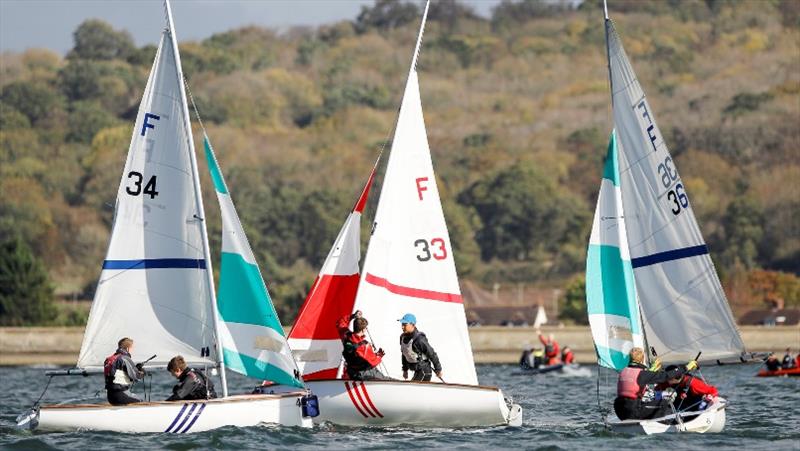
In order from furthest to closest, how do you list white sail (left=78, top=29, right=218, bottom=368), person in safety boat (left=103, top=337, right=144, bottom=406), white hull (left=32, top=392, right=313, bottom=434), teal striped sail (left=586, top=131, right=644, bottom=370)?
teal striped sail (left=586, top=131, right=644, bottom=370) → white sail (left=78, top=29, right=218, bottom=368) → person in safety boat (left=103, top=337, right=144, bottom=406) → white hull (left=32, top=392, right=313, bottom=434)

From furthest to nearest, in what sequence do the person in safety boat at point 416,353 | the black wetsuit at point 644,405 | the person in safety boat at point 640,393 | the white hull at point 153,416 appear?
the person in safety boat at point 416,353 → the black wetsuit at point 644,405 → the person in safety boat at point 640,393 → the white hull at point 153,416

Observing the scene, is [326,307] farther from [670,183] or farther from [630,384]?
[670,183]

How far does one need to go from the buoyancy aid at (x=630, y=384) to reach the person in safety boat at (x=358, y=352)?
3.58 meters

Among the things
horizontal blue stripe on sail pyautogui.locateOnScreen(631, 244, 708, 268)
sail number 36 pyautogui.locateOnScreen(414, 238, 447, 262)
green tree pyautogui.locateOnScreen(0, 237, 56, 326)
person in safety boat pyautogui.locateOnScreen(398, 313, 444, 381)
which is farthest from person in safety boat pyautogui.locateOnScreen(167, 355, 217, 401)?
green tree pyautogui.locateOnScreen(0, 237, 56, 326)

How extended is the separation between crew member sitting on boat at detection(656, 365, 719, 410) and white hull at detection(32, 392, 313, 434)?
6.40 meters

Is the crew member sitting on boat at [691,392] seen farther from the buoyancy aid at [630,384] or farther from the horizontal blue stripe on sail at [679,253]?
the horizontal blue stripe on sail at [679,253]

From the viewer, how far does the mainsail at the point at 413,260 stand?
28.6 metres

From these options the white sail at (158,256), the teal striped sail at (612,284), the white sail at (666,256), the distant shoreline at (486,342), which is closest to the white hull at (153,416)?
the white sail at (158,256)

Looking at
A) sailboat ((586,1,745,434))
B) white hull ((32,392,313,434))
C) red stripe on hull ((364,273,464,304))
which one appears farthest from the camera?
red stripe on hull ((364,273,464,304))

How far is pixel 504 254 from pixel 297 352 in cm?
12302

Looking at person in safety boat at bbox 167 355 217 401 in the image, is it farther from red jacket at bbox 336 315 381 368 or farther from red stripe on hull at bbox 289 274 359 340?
red stripe on hull at bbox 289 274 359 340

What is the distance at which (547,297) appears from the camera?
128500 mm

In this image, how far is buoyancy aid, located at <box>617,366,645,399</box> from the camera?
26.3m

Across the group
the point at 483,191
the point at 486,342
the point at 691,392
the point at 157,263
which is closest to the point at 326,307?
the point at 157,263
